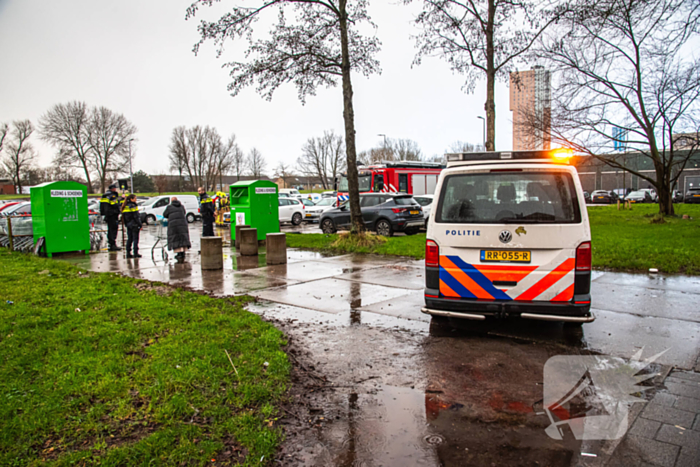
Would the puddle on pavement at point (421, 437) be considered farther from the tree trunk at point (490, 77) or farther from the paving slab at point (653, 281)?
the tree trunk at point (490, 77)

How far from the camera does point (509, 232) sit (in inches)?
207

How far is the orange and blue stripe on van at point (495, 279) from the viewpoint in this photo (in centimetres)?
516

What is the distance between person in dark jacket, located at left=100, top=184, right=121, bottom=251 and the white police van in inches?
460

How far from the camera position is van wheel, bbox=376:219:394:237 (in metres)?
17.4

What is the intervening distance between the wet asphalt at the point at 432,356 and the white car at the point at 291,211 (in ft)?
55.0

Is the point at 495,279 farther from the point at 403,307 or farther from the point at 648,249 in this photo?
the point at 648,249

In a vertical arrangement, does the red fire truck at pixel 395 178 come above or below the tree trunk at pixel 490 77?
below

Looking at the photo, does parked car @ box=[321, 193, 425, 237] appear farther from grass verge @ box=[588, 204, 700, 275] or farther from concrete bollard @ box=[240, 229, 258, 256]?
grass verge @ box=[588, 204, 700, 275]

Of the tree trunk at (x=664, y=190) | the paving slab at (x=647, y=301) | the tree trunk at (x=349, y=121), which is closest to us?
the paving slab at (x=647, y=301)

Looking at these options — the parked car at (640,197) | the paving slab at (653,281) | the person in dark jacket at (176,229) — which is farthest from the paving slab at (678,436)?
the parked car at (640,197)

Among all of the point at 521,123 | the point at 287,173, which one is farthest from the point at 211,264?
the point at 287,173

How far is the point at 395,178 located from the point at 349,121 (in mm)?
12415

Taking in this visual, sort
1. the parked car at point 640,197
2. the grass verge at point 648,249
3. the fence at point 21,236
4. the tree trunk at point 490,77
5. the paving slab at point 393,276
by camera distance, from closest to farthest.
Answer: the paving slab at point 393,276 < the grass verge at point 648,249 < the fence at point 21,236 < the tree trunk at point 490,77 < the parked car at point 640,197

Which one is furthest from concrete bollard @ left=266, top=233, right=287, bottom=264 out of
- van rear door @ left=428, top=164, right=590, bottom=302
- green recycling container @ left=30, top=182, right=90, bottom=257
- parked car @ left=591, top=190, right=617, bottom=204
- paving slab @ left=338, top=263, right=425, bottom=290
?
parked car @ left=591, top=190, right=617, bottom=204
